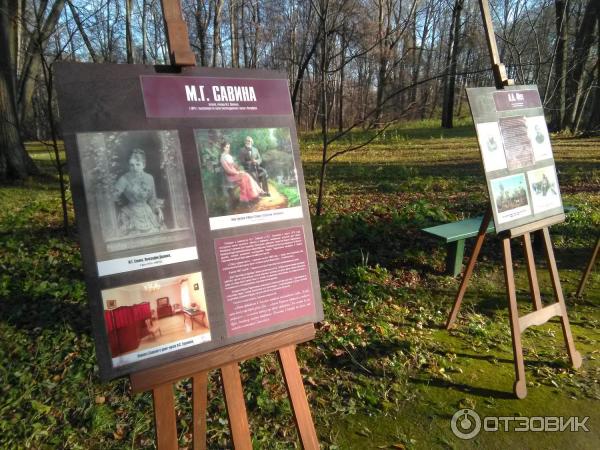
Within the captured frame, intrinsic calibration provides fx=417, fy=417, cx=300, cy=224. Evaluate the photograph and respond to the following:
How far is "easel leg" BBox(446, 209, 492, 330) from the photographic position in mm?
3195

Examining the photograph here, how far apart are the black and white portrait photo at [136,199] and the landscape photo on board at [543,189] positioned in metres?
2.57

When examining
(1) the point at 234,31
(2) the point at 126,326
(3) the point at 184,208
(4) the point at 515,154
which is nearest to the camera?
(2) the point at 126,326

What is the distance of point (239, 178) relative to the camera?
1869mm

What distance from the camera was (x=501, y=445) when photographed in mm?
2533

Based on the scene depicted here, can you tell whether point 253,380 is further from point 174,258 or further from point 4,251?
point 4,251

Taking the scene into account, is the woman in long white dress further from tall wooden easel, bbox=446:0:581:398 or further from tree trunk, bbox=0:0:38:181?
tree trunk, bbox=0:0:38:181

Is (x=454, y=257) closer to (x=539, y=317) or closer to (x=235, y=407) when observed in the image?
(x=539, y=317)

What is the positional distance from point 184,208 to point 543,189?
272cm

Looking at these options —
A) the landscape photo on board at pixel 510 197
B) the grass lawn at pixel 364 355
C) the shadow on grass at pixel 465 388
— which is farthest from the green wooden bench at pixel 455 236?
the shadow on grass at pixel 465 388

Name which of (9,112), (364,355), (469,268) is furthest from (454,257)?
(9,112)

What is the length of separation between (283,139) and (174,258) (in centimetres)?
76

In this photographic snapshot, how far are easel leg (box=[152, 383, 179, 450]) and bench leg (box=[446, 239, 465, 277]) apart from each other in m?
3.67

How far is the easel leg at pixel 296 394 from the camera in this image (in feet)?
6.66

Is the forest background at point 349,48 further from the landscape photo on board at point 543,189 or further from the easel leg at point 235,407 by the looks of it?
the easel leg at point 235,407
